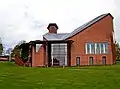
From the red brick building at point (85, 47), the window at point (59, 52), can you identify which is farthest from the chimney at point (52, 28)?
the window at point (59, 52)

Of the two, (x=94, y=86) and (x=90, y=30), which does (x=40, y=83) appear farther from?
(x=90, y=30)

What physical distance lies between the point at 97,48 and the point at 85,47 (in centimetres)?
185

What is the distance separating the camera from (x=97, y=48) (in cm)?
4609

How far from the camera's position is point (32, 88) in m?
16.3

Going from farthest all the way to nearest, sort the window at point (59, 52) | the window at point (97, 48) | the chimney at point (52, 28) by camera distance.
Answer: the chimney at point (52, 28) → the window at point (59, 52) → the window at point (97, 48)

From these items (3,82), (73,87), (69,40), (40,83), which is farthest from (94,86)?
(69,40)

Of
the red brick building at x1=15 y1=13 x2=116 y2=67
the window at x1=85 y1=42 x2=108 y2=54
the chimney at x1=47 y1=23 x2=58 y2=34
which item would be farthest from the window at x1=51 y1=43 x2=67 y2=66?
the chimney at x1=47 y1=23 x2=58 y2=34

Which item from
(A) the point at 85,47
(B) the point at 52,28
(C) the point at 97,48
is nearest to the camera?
(C) the point at 97,48

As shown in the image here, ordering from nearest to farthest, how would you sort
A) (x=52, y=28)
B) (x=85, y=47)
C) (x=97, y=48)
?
(x=97, y=48)
(x=85, y=47)
(x=52, y=28)

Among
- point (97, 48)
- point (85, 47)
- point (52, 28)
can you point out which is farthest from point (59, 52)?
point (52, 28)

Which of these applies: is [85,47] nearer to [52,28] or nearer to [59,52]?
[59,52]

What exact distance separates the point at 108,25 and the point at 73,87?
31835 millimetres

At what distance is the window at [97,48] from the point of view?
151 feet

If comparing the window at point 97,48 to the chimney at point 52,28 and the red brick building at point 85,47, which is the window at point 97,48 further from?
the chimney at point 52,28
